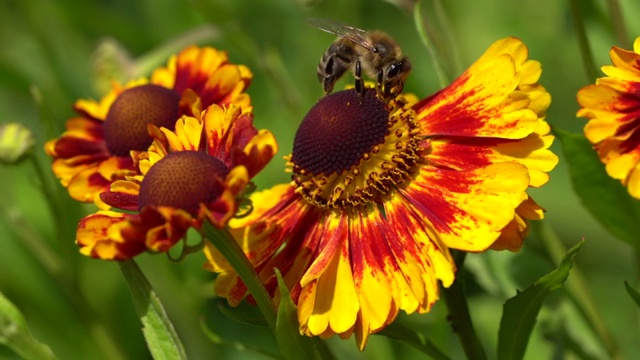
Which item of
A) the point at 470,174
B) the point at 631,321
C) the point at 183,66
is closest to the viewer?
the point at 470,174

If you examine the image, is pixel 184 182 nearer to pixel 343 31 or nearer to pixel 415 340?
pixel 415 340

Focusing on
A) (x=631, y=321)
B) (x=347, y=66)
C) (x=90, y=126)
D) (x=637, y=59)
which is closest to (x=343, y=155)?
(x=347, y=66)

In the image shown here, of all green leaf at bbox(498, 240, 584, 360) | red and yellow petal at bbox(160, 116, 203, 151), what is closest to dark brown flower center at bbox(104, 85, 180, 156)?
red and yellow petal at bbox(160, 116, 203, 151)

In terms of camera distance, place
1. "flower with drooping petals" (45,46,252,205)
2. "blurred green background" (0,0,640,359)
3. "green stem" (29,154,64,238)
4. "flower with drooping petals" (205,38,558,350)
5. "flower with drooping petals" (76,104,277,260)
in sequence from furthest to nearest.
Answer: "blurred green background" (0,0,640,359) < "green stem" (29,154,64,238) < "flower with drooping petals" (45,46,252,205) < "flower with drooping petals" (205,38,558,350) < "flower with drooping petals" (76,104,277,260)

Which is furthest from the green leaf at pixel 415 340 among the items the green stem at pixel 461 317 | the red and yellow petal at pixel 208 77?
the red and yellow petal at pixel 208 77

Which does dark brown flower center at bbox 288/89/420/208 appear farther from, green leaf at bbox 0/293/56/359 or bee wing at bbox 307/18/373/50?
green leaf at bbox 0/293/56/359

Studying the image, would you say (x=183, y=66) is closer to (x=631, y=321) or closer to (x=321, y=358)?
(x=321, y=358)

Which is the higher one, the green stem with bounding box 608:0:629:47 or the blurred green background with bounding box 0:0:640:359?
the green stem with bounding box 608:0:629:47

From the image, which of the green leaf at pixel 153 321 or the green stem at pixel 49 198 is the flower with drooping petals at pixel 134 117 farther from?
the green leaf at pixel 153 321
